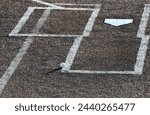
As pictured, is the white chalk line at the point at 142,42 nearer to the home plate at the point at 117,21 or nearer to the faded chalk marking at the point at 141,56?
the faded chalk marking at the point at 141,56

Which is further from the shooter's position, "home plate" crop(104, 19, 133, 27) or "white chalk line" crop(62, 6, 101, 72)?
"home plate" crop(104, 19, 133, 27)

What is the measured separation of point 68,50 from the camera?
1136 cm

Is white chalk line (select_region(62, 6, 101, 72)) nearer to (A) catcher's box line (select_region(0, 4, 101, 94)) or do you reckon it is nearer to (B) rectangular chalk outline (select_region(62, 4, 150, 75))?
(B) rectangular chalk outline (select_region(62, 4, 150, 75))

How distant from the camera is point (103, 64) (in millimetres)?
10672

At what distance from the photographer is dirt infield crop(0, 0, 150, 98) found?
9852 millimetres

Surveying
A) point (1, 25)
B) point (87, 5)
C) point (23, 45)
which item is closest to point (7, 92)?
point (23, 45)

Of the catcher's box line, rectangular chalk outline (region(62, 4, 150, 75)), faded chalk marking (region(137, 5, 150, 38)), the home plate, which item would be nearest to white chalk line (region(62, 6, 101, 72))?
rectangular chalk outline (region(62, 4, 150, 75))

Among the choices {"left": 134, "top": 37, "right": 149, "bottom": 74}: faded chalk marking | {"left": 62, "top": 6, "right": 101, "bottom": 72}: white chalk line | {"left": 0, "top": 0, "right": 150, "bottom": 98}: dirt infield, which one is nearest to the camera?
{"left": 0, "top": 0, "right": 150, "bottom": 98}: dirt infield

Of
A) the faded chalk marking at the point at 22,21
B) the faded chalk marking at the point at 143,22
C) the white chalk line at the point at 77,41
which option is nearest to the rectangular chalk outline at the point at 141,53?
the faded chalk marking at the point at 143,22

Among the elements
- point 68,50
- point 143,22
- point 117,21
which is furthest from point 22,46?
point 143,22

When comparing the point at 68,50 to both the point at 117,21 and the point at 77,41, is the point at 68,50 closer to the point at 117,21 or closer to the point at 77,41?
the point at 77,41

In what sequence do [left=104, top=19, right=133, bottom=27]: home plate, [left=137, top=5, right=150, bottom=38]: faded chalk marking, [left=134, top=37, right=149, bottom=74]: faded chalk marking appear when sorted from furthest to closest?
[left=104, top=19, right=133, bottom=27]: home plate, [left=137, top=5, right=150, bottom=38]: faded chalk marking, [left=134, top=37, right=149, bottom=74]: faded chalk marking

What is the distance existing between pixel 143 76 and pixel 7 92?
276 cm

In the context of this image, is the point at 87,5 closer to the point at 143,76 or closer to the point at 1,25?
the point at 1,25
